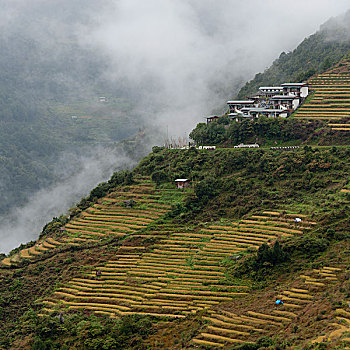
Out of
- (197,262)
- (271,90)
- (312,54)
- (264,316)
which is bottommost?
(264,316)

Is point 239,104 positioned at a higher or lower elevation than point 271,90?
lower

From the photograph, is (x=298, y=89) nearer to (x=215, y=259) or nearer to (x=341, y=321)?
(x=215, y=259)

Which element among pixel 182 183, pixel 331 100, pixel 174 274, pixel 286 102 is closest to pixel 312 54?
pixel 331 100

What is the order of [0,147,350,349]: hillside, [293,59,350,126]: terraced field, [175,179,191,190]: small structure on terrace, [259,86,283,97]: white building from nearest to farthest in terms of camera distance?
[0,147,350,349]: hillside, [175,179,191,190]: small structure on terrace, [293,59,350,126]: terraced field, [259,86,283,97]: white building

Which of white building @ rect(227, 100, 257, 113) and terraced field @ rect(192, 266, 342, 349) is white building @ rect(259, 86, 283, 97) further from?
terraced field @ rect(192, 266, 342, 349)

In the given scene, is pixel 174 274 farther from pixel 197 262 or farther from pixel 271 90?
pixel 271 90

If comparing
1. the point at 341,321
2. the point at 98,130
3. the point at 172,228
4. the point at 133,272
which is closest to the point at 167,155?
the point at 172,228

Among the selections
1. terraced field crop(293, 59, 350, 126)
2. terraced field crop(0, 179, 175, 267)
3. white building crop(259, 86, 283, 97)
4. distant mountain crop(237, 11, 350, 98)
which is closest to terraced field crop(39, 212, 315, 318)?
terraced field crop(0, 179, 175, 267)
